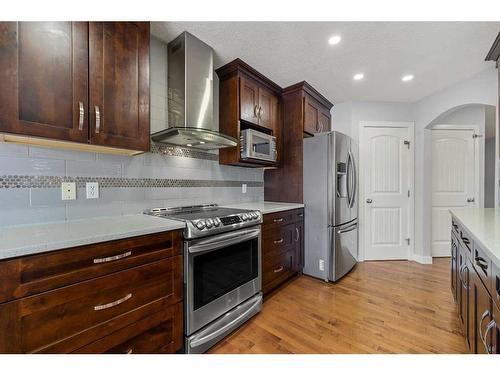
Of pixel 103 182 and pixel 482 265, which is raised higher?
pixel 103 182

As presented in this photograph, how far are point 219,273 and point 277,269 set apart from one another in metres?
0.92

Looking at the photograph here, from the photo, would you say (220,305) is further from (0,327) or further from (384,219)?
(384,219)

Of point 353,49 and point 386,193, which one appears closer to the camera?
point 353,49

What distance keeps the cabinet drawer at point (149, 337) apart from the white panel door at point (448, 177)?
3.97 m

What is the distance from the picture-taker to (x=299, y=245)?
2770mm

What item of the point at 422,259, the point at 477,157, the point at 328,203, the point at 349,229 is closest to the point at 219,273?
the point at 328,203

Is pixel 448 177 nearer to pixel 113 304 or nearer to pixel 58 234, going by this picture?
pixel 113 304

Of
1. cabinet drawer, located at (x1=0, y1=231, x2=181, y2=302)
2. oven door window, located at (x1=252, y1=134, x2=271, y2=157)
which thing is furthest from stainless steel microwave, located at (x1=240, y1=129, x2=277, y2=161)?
cabinet drawer, located at (x1=0, y1=231, x2=181, y2=302)

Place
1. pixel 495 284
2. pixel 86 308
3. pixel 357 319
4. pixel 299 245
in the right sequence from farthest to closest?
pixel 299 245
pixel 357 319
pixel 86 308
pixel 495 284

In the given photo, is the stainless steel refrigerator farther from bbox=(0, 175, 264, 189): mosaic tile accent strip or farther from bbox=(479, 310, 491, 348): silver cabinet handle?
bbox=(479, 310, 491, 348): silver cabinet handle

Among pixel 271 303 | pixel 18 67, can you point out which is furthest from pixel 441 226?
pixel 18 67

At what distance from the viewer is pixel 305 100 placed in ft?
9.62

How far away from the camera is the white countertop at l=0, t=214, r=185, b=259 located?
90 centimetres

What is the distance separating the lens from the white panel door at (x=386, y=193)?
3420mm
